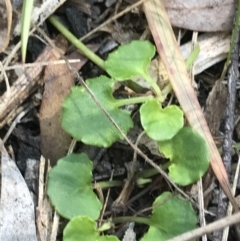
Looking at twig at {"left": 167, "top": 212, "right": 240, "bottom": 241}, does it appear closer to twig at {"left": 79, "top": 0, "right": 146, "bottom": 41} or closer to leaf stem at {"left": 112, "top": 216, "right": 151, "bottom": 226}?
leaf stem at {"left": 112, "top": 216, "right": 151, "bottom": 226}

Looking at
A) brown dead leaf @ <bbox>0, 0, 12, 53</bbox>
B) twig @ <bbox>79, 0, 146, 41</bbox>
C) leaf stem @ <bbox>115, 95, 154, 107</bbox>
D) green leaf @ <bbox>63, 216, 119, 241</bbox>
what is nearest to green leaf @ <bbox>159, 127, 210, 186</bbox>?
leaf stem @ <bbox>115, 95, 154, 107</bbox>

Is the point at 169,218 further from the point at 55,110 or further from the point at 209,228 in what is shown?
the point at 55,110

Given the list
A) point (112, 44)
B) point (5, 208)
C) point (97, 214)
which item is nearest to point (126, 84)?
point (112, 44)

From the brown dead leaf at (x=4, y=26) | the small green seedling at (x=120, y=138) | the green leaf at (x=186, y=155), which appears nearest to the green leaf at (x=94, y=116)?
the small green seedling at (x=120, y=138)

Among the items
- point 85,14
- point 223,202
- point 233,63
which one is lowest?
point 223,202

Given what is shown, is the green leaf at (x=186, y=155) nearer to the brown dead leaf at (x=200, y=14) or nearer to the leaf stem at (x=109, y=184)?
the leaf stem at (x=109, y=184)

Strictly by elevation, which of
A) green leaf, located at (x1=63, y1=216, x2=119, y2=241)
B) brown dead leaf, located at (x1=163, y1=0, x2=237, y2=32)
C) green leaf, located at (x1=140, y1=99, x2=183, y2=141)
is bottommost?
green leaf, located at (x1=63, y1=216, x2=119, y2=241)

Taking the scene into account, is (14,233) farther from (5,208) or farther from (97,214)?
(97,214)
